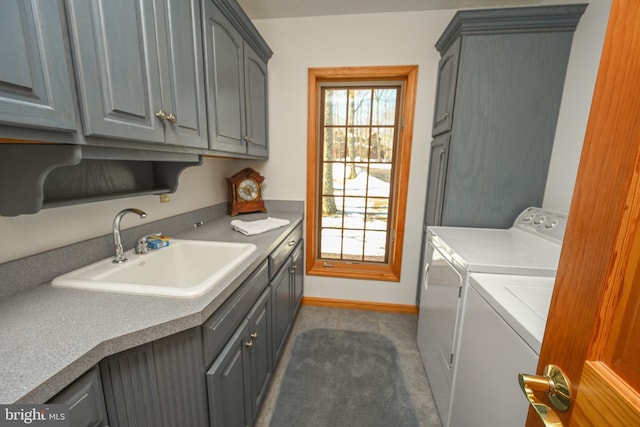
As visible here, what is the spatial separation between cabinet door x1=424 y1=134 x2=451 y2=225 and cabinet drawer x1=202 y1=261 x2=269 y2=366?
1.36 metres

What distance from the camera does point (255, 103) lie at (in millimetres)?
1929

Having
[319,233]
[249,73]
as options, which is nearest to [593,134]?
[249,73]

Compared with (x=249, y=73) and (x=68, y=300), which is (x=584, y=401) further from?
(x=249, y=73)

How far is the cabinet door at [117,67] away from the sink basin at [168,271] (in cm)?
52

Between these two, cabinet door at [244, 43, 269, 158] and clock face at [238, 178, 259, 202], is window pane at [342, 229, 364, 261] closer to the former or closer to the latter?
clock face at [238, 178, 259, 202]

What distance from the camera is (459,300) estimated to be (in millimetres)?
1210

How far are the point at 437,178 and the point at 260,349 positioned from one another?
165 cm

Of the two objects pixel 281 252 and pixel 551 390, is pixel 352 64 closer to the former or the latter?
pixel 281 252

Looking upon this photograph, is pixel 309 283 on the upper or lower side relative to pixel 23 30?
lower

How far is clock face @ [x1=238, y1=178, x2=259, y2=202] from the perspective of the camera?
2186mm

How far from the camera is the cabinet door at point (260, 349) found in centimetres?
121

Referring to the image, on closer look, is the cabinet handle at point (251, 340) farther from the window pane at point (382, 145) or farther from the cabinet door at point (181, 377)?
the window pane at point (382, 145)

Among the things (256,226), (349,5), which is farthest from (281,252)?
(349,5)

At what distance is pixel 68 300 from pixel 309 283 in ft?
6.22
